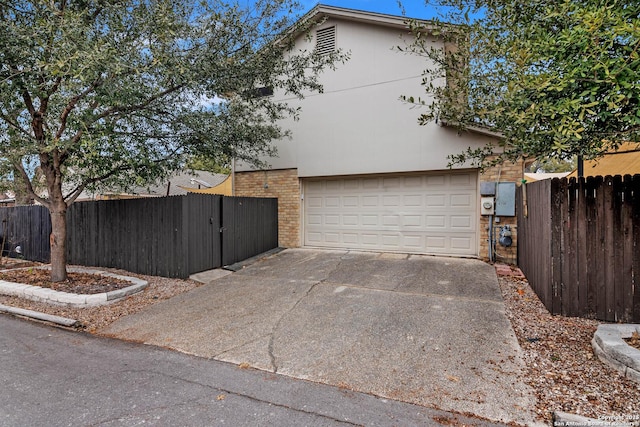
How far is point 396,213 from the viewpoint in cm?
912

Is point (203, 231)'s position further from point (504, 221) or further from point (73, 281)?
point (504, 221)

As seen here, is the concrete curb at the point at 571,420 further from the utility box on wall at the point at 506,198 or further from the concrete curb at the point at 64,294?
the concrete curb at the point at 64,294

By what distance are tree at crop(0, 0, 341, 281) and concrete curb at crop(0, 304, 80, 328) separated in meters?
1.34

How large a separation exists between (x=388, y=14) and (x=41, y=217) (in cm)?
1172

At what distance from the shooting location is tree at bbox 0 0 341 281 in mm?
4922

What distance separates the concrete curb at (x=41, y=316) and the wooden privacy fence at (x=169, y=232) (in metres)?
2.43

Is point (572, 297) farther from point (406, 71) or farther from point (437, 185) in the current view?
point (406, 71)

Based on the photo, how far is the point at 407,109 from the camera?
869 centimetres

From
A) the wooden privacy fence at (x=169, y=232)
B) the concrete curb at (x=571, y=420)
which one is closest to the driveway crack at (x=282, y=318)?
the concrete curb at (x=571, y=420)

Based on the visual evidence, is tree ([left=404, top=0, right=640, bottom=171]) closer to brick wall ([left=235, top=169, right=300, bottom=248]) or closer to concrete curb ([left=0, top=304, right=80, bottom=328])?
brick wall ([left=235, top=169, right=300, bottom=248])

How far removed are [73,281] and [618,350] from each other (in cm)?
865

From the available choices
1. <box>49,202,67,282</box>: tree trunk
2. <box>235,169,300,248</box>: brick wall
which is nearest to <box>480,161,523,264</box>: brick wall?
<box>235,169,300,248</box>: brick wall

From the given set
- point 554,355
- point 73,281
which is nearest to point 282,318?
point 554,355

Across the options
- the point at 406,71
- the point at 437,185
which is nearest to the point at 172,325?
the point at 437,185
